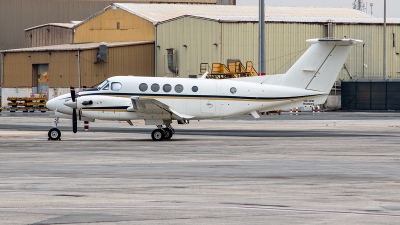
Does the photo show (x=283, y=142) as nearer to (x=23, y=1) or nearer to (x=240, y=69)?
(x=240, y=69)

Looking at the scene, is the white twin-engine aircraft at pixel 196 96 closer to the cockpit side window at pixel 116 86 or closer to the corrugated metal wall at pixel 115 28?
the cockpit side window at pixel 116 86

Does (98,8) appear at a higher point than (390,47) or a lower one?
higher

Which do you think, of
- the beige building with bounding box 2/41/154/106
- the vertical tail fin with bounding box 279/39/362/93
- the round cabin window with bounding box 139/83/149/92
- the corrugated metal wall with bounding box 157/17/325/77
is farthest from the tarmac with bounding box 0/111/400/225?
the beige building with bounding box 2/41/154/106

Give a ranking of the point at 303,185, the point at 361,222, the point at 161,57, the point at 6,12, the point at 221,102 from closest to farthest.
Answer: the point at 361,222
the point at 303,185
the point at 221,102
the point at 161,57
the point at 6,12

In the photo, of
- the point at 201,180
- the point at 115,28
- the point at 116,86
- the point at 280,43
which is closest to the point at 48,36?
the point at 115,28

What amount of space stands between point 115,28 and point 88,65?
8431 mm

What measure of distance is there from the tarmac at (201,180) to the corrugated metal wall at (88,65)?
4399 cm

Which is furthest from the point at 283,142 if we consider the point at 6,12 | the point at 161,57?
the point at 6,12

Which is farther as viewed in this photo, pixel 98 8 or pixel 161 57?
pixel 98 8

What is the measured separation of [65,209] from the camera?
43.9ft

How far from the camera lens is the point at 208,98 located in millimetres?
33219

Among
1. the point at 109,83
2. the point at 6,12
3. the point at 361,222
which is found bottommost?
the point at 361,222

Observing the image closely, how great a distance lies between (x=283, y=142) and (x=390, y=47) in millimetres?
A: 48427

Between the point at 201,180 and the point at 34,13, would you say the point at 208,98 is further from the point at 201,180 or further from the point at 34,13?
the point at 34,13
